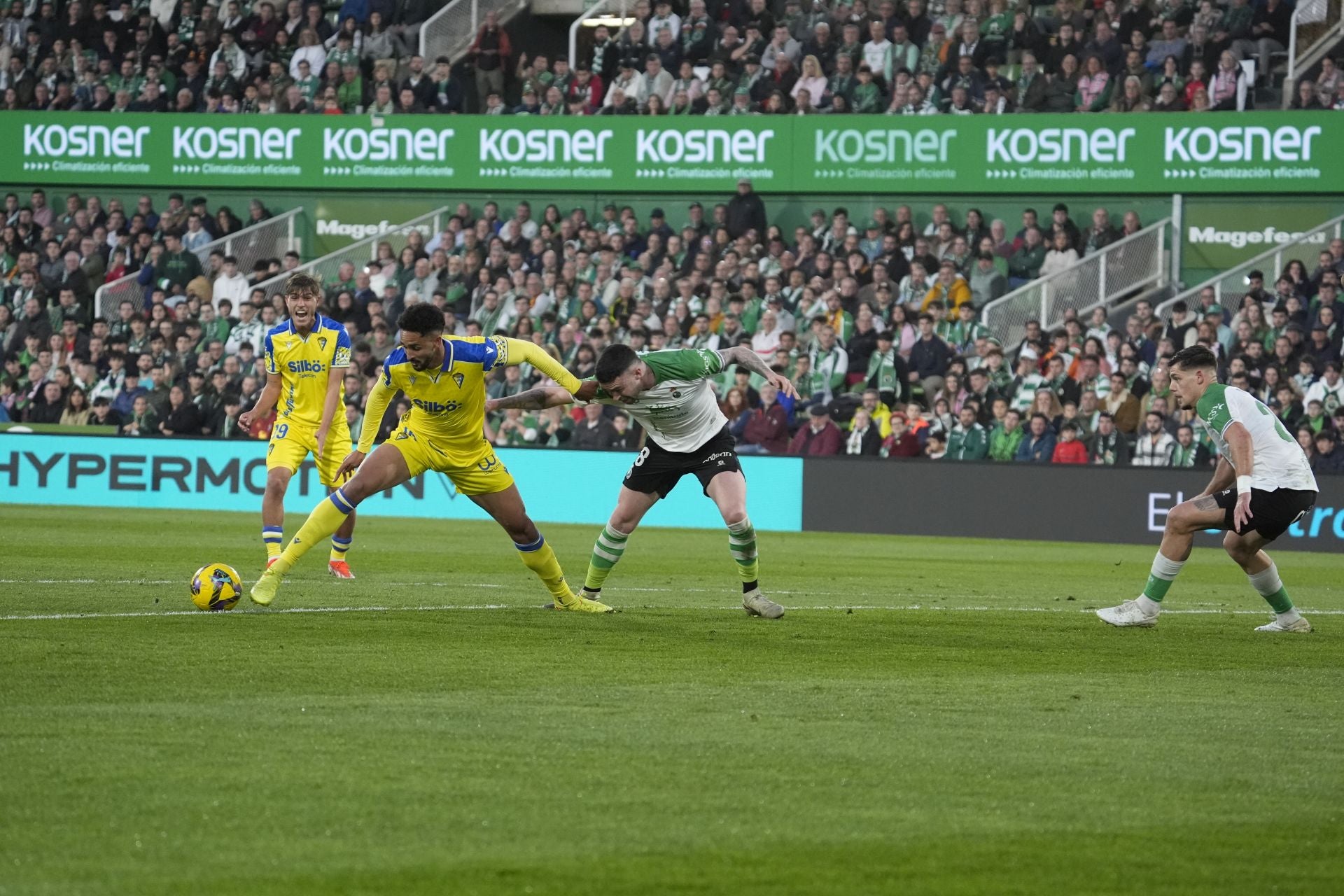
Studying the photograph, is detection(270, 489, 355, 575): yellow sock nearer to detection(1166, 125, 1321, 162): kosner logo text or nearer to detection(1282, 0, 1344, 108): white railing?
detection(1166, 125, 1321, 162): kosner logo text

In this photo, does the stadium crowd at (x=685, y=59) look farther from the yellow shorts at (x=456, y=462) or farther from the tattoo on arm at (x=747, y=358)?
the yellow shorts at (x=456, y=462)

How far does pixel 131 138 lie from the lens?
34.5m

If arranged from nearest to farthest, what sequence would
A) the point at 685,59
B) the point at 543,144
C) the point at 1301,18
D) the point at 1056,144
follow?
the point at 1301,18
the point at 1056,144
the point at 685,59
the point at 543,144

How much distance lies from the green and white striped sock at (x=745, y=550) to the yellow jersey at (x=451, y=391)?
1582 millimetres

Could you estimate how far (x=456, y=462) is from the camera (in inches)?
465

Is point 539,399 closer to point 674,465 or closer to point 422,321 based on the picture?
point 422,321

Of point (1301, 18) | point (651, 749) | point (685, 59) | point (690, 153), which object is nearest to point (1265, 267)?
point (1301, 18)

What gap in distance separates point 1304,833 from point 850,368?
21597 millimetres

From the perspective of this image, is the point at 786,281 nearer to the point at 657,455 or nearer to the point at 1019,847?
the point at 657,455

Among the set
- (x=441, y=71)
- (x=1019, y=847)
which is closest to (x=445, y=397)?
(x=1019, y=847)

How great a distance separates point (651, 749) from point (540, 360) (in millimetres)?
4714

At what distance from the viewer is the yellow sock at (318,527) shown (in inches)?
455

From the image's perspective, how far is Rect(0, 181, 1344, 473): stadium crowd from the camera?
24.8 meters

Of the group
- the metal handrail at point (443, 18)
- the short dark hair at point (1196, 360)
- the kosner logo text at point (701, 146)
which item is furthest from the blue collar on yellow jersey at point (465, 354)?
the metal handrail at point (443, 18)
